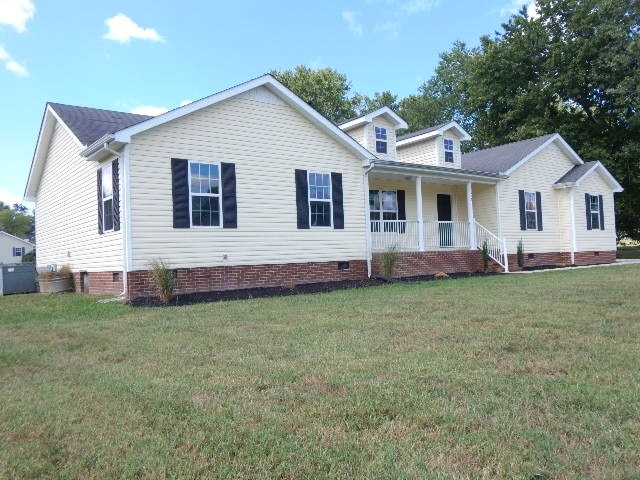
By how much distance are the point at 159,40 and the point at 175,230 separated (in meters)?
7.99

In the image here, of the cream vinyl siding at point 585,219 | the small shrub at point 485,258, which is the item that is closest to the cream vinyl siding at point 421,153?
the small shrub at point 485,258

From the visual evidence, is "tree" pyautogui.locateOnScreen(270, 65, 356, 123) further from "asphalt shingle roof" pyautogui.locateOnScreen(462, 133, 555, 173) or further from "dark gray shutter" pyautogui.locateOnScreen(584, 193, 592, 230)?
"dark gray shutter" pyautogui.locateOnScreen(584, 193, 592, 230)

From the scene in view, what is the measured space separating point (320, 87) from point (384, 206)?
2246cm

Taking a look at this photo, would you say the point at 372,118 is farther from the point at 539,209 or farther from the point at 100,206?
the point at 100,206

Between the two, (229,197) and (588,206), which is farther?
(588,206)

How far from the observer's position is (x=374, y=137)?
17266 millimetres

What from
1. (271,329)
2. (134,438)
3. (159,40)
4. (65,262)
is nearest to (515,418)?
(134,438)

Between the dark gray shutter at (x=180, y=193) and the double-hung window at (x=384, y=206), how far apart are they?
7124 millimetres

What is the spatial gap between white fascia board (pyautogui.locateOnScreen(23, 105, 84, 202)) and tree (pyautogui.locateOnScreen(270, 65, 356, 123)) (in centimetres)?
2239

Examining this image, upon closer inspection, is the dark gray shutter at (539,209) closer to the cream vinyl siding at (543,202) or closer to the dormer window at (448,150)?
the cream vinyl siding at (543,202)

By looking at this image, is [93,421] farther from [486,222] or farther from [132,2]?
[486,222]

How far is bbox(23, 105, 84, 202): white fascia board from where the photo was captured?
47.0 feet

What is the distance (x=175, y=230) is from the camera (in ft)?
37.3

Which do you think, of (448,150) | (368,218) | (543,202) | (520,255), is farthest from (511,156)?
(368,218)
